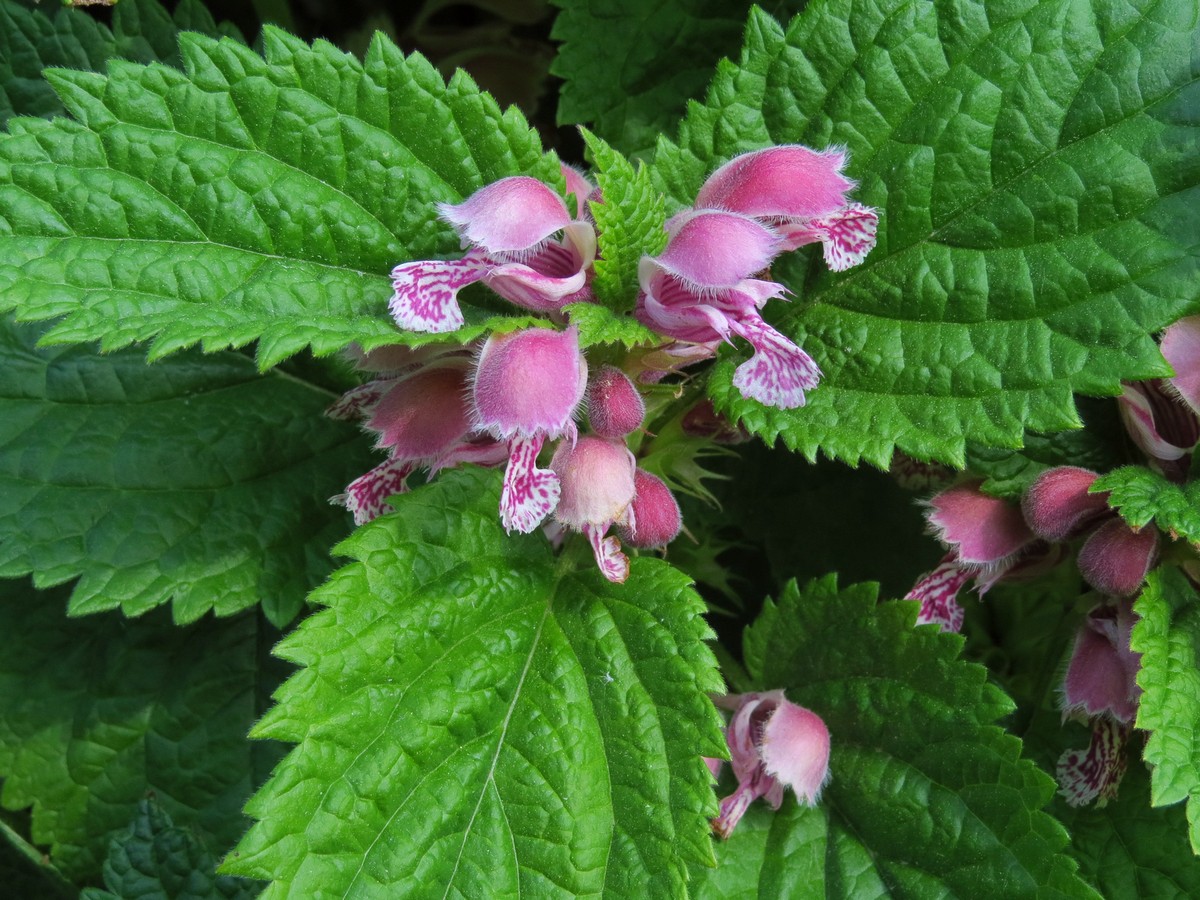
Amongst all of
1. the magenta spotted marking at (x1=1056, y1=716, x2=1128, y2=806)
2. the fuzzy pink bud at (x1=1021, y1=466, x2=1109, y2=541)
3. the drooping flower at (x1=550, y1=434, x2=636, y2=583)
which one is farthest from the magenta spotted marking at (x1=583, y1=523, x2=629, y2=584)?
the magenta spotted marking at (x1=1056, y1=716, x2=1128, y2=806)

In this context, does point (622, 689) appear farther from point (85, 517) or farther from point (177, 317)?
point (85, 517)

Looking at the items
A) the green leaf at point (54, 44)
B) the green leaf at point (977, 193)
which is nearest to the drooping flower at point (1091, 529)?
the green leaf at point (977, 193)

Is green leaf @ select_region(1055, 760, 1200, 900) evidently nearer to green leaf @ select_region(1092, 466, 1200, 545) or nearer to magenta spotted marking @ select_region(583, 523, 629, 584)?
green leaf @ select_region(1092, 466, 1200, 545)

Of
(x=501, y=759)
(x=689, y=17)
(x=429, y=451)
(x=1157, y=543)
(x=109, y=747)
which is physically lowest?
(x=109, y=747)

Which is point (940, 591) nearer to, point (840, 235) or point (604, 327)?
point (840, 235)

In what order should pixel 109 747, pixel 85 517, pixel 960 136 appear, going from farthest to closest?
pixel 109 747 < pixel 85 517 < pixel 960 136

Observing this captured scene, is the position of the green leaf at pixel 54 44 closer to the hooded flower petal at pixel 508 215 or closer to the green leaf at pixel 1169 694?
the hooded flower petal at pixel 508 215

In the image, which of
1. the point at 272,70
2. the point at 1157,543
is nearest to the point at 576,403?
the point at 272,70
